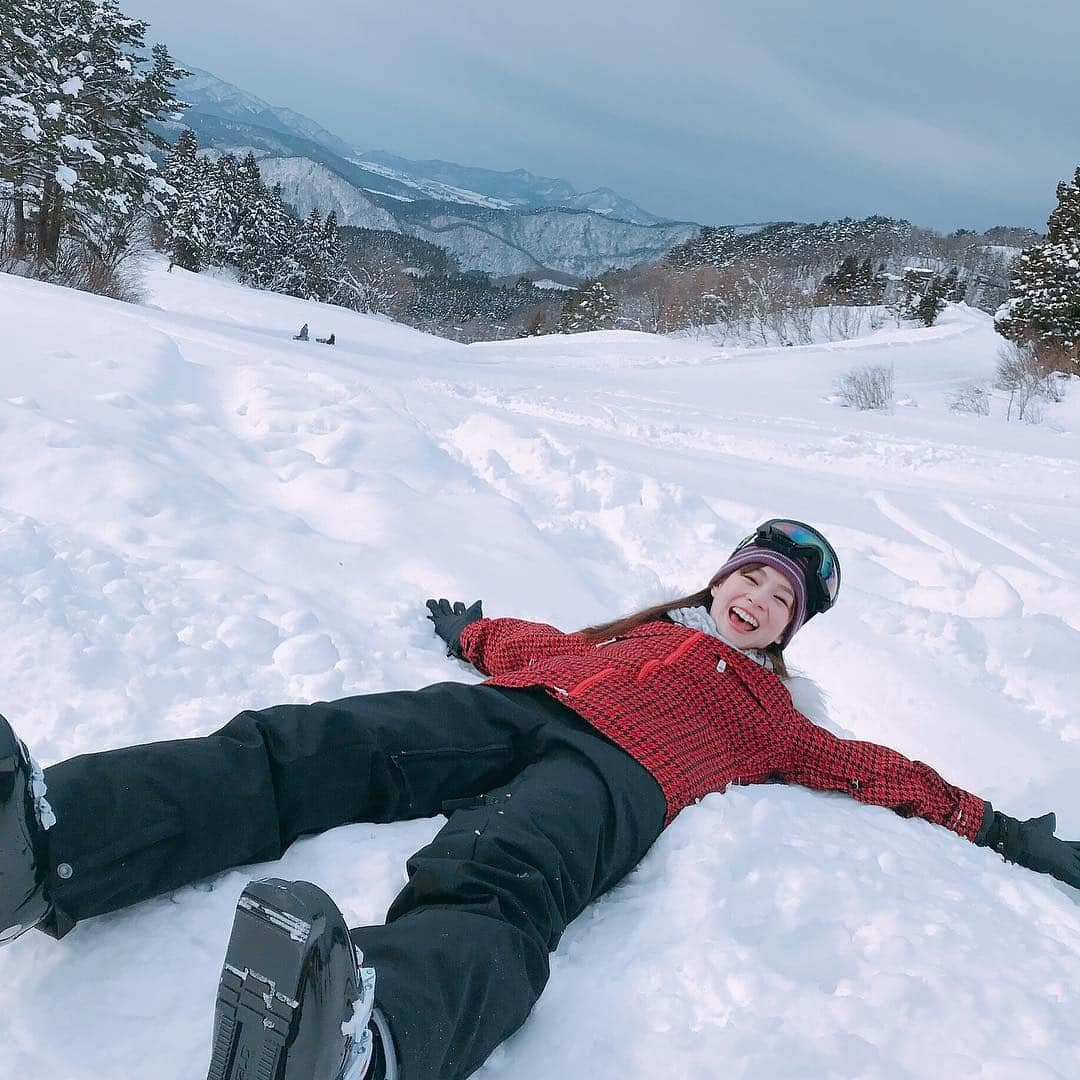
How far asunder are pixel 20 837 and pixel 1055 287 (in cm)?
2558

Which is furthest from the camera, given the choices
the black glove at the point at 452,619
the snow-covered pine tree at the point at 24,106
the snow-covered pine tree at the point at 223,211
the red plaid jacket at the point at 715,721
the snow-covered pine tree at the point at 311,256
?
the snow-covered pine tree at the point at 311,256

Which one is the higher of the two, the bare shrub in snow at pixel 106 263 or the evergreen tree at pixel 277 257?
the evergreen tree at pixel 277 257

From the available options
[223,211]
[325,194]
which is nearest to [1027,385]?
[223,211]

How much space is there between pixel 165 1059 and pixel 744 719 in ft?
4.87

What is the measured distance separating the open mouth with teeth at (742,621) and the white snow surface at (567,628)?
0.37 metres

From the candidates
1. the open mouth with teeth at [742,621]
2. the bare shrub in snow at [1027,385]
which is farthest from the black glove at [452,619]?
the bare shrub in snow at [1027,385]

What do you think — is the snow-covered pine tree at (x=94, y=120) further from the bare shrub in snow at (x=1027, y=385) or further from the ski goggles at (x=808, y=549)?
the bare shrub in snow at (x=1027, y=385)

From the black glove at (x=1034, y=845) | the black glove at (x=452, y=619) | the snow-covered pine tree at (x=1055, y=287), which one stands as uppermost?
the snow-covered pine tree at (x=1055, y=287)

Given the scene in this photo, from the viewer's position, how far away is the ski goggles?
2.52 m

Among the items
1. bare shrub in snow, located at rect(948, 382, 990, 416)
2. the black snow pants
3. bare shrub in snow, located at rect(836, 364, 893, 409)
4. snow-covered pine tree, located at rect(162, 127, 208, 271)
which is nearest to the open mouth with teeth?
the black snow pants

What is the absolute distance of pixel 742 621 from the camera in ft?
7.65

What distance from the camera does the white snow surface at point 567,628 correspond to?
1346 mm

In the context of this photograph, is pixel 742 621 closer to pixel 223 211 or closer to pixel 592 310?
pixel 223 211

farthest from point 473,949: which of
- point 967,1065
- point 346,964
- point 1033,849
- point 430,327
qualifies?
point 430,327
